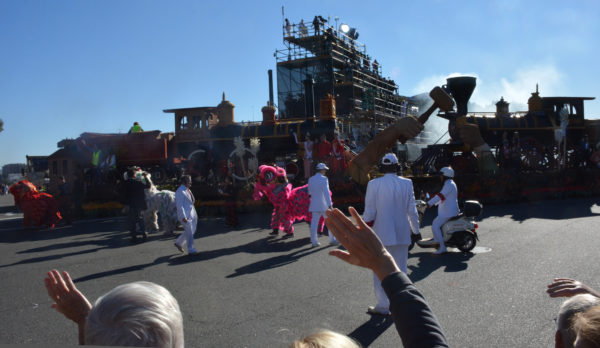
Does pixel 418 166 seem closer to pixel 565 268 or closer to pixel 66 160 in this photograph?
pixel 565 268

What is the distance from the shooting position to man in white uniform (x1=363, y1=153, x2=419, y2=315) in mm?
5039

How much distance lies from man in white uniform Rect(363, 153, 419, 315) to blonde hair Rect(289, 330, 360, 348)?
3.84 m

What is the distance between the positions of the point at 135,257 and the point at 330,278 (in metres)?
4.34

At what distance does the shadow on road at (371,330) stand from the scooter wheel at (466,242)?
3.69 metres

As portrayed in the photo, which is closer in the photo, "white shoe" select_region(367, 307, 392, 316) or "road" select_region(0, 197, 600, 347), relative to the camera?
"road" select_region(0, 197, 600, 347)

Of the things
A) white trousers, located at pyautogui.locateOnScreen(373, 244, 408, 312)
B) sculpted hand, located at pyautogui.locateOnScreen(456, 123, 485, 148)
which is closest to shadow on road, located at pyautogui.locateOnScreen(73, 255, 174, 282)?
white trousers, located at pyautogui.locateOnScreen(373, 244, 408, 312)

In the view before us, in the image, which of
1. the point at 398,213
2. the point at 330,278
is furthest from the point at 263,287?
the point at 398,213

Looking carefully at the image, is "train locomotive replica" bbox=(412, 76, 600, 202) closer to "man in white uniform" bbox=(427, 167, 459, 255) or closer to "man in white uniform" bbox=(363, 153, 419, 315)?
"man in white uniform" bbox=(427, 167, 459, 255)

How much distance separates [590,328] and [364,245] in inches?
30.9

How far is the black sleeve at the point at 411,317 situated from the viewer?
58.2 inches

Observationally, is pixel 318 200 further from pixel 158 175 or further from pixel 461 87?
pixel 158 175

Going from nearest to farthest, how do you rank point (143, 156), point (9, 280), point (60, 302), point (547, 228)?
point (60, 302) < point (9, 280) < point (547, 228) < point (143, 156)

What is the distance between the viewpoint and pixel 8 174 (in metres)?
61.8

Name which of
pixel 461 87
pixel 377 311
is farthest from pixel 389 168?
pixel 461 87
